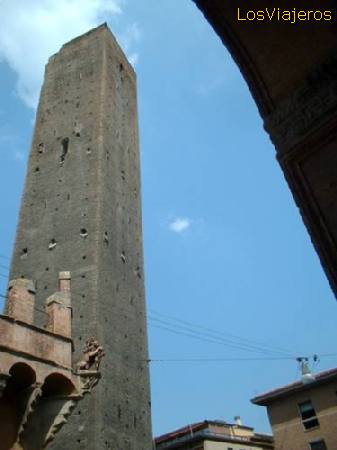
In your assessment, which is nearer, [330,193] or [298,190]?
[330,193]

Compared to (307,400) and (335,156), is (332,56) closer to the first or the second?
(335,156)

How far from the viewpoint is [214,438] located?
56.6ft

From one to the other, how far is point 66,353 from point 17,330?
3.09ft

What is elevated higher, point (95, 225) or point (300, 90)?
point (95, 225)

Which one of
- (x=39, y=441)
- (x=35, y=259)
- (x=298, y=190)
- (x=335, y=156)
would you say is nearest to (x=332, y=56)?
(x=335, y=156)

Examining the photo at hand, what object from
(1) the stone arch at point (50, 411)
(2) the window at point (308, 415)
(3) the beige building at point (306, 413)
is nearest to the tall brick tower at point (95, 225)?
(1) the stone arch at point (50, 411)

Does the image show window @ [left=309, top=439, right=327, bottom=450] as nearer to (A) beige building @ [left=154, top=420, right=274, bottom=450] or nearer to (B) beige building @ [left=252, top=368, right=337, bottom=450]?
(B) beige building @ [left=252, top=368, right=337, bottom=450]

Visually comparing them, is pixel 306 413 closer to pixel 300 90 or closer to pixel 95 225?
pixel 95 225

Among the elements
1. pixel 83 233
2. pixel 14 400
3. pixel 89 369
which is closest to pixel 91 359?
pixel 89 369

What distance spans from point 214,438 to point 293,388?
3.47 metres

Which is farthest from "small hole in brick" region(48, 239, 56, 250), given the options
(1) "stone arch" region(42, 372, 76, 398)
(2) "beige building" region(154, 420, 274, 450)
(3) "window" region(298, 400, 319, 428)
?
(3) "window" region(298, 400, 319, 428)

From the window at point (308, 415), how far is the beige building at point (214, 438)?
3160 millimetres

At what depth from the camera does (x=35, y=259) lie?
578 inches

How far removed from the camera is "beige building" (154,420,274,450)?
17.1m
